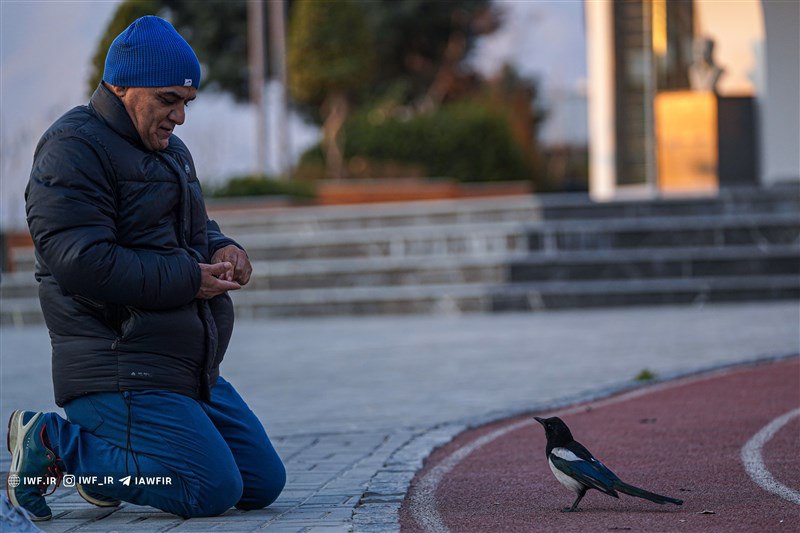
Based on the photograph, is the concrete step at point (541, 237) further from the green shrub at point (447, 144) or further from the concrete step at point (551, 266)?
the green shrub at point (447, 144)

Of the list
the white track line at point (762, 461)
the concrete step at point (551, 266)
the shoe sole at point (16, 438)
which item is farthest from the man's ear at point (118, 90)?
the concrete step at point (551, 266)

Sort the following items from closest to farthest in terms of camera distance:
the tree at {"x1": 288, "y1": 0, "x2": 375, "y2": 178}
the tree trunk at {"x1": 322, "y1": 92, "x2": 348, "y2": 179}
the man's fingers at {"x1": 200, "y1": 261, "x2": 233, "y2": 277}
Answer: the man's fingers at {"x1": 200, "y1": 261, "x2": 233, "y2": 277}, the tree at {"x1": 288, "y1": 0, "x2": 375, "y2": 178}, the tree trunk at {"x1": 322, "y1": 92, "x2": 348, "y2": 179}

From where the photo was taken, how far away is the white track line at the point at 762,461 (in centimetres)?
520

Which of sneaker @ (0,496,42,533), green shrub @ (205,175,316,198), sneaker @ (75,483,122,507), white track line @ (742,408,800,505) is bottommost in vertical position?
white track line @ (742,408,800,505)

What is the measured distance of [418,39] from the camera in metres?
45.6

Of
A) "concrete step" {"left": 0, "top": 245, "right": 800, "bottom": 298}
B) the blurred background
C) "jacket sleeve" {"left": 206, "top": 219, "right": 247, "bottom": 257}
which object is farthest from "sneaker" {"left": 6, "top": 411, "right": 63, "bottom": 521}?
"concrete step" {"left": 0, "top": 245, "right": 800, "bottom": 298}

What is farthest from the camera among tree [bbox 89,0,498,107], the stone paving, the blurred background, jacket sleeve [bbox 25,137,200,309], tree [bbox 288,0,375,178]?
tree [bbox 89,0,498,107]

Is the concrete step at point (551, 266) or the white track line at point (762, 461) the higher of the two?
the white track line at point (762, 461)

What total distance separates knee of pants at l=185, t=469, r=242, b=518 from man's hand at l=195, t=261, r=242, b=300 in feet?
2.26

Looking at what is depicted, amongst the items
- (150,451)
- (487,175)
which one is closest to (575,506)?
(150,451)

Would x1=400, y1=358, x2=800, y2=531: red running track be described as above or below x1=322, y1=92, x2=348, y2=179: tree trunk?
below

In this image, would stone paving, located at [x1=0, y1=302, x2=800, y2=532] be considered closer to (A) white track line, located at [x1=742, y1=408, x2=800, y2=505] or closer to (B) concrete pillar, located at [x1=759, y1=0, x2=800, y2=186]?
(A) white track line, located at [x1=742, y1=408, x2=800, y2=505]

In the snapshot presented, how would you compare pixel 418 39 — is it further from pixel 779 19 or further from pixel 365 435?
pixel 365 435

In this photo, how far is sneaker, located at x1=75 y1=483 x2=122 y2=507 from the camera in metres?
5.05
